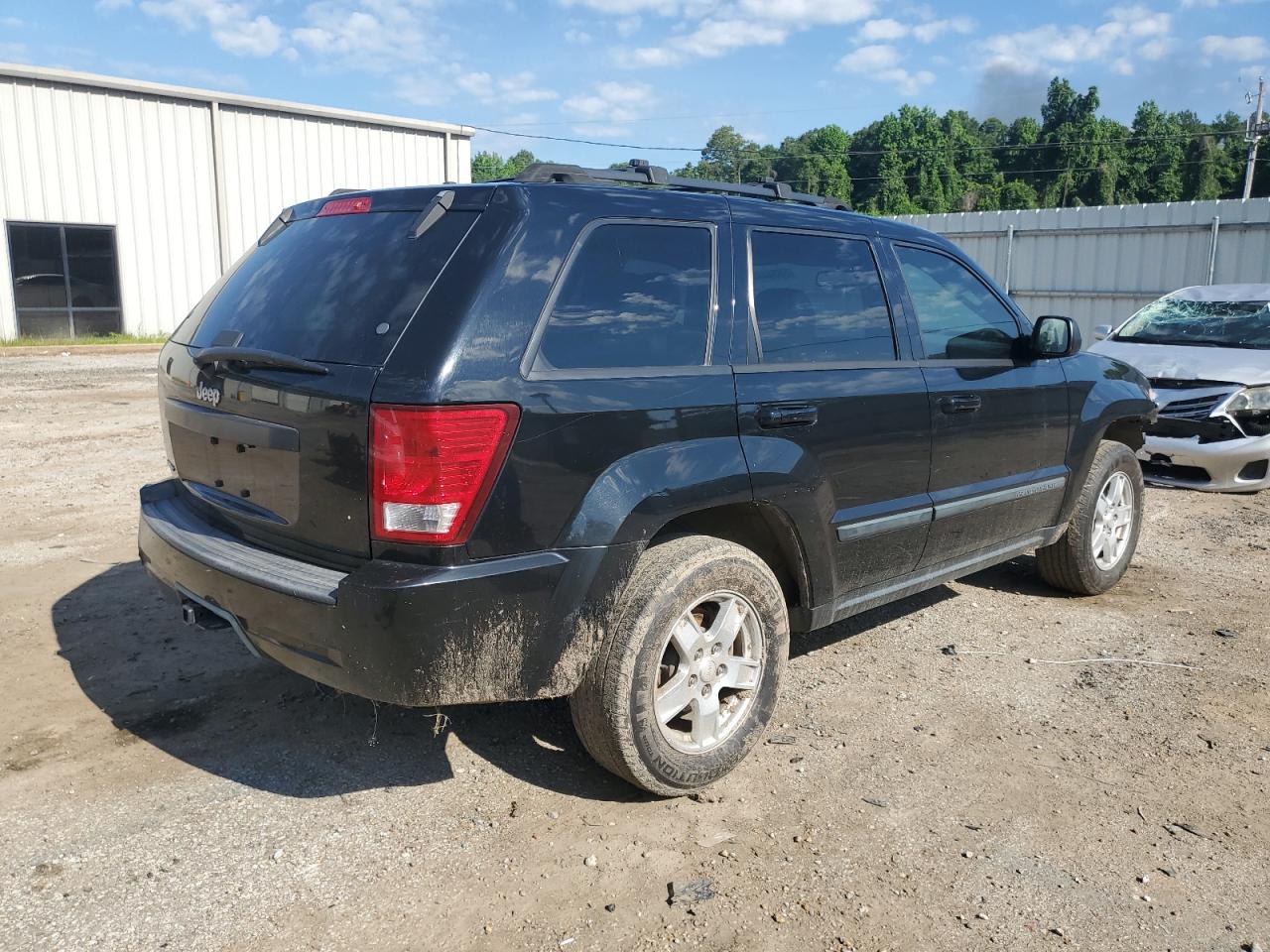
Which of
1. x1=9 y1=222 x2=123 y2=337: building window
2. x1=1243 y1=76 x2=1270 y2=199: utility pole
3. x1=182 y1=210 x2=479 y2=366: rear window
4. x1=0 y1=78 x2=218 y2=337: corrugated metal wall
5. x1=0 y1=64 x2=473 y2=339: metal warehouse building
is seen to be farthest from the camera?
x1=1243 y1=76 x2=1270 y2=199: utility pole

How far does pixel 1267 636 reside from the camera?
4.98 meters

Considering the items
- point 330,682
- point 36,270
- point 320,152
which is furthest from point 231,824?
point 320,152

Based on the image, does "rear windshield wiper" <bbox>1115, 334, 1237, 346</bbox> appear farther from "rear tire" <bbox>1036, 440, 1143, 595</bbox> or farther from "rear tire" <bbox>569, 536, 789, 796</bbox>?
"rear tire" <bbox>569, 536, 789, 796</bbox>

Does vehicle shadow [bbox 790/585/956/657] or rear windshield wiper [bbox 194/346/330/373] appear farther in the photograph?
vehicle shadow [bbox 790/585/956/657]

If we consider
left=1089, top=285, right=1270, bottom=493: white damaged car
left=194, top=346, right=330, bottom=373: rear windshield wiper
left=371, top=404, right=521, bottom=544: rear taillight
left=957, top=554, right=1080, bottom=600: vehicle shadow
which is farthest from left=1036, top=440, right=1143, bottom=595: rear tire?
left=194, top=346, right=330, bottom=373: rear windshield wiper

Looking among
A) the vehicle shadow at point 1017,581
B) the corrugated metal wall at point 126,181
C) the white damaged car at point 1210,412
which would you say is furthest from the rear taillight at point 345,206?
the corrugated metal wall at point 126,181

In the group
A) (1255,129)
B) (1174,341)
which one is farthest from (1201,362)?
(1255,129)

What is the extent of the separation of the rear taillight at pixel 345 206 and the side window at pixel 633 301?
83cm

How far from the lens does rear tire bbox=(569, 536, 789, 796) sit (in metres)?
3.11

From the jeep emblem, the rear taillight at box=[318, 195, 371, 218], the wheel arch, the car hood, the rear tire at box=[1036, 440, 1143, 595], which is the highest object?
the rear taillight at box=[318, 195, 371, 218]

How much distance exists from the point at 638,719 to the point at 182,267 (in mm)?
24122

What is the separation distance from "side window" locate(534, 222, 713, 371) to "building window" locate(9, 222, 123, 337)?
22.9 meters

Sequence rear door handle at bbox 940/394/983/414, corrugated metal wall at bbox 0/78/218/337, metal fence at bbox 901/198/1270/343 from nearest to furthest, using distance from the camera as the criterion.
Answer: rear door handle at bbox 940/394/983/414 → metal fence at bbox 901/198/1270/343 → corrugated metal wall at bbox 0/78/218/337

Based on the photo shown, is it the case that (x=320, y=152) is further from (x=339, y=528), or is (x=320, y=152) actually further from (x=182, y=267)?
(x=339, y=528)
